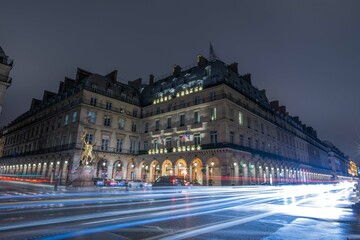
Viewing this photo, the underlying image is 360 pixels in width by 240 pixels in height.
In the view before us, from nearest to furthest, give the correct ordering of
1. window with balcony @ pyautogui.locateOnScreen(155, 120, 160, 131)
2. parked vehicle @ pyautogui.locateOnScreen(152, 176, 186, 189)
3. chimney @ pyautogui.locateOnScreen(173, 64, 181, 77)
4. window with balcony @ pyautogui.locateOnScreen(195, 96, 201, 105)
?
parked vehicle @ pyautogui.locateOnScreen(152, 176, 186, 189) → window with balcony @ pyautogui.locateOnScreen(195, 96, 201, 105) → window with balcony @ pyautogui.locateOnScreen(155, 120, 160, 131) → chimney @ pyautogui.locateOnScreen(173, 64, 181, 77)

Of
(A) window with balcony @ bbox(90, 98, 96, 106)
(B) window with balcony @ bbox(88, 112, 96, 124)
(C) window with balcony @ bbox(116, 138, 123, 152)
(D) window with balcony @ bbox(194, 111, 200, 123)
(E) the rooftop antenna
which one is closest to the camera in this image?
(D) window with balcony @ bbox(194, 111, 200, 123)

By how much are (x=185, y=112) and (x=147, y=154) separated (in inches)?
395

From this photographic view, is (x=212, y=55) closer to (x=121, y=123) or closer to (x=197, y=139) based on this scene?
(x=197, y=139)

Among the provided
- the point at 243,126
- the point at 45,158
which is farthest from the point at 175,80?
the point at 45,158

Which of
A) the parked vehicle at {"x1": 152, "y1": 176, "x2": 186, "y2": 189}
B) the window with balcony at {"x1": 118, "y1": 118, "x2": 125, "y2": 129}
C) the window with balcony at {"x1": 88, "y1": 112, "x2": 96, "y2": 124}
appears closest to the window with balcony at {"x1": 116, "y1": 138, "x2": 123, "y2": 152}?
the window with balcony at {"x1": 118, "y1": 118, "x2": 125, "y2": 129}

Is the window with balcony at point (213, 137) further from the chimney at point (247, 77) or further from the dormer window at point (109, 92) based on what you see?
the dormer window at point (109, 92)

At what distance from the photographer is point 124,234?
5.32m

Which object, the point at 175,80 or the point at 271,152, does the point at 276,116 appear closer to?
the point at 271,152

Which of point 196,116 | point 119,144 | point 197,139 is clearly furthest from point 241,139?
point 119,144

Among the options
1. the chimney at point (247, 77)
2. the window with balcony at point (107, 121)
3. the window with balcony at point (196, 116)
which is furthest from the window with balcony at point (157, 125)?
the chimney at point (247, 77)

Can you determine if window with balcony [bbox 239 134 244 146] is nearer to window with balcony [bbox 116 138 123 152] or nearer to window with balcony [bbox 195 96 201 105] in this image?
window with balcony [bbox 195 96 201 105]

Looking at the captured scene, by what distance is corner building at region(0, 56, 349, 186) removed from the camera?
33344 millimetres

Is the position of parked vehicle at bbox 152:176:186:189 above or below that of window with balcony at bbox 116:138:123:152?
below

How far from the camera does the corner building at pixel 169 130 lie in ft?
109
